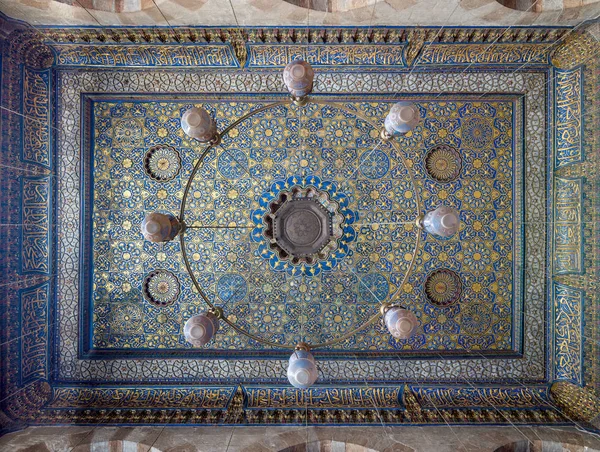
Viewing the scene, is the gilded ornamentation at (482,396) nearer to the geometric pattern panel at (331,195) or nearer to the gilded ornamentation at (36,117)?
the geometric pattern panel at (331,195)

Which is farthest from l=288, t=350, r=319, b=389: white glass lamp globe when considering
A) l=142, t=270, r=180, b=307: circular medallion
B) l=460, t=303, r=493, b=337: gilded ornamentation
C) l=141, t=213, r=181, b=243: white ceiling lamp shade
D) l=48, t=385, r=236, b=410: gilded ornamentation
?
l=460, t=303, r=493, b=337: gilded ornamentation

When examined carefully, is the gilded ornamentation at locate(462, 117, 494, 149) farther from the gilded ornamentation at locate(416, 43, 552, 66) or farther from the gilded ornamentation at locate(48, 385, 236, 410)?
the gilded ornamentation at locate(48, 385, 236, 410)

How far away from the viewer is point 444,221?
5.85 feet

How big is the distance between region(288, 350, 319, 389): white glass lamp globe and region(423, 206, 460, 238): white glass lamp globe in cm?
98

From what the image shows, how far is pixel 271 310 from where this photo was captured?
3.32 metres

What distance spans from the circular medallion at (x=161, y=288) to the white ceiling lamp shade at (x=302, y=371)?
1.89m

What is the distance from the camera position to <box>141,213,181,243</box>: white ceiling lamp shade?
1771mm

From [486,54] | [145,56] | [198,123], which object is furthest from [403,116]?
[145,56]

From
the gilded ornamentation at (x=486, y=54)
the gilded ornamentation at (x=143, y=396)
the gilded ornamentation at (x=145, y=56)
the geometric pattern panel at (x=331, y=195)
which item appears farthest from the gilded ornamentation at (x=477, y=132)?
the gilded ornamentation at (x=143, y=396)

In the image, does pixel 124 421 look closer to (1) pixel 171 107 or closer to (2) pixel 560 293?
(1) pixel 171 107

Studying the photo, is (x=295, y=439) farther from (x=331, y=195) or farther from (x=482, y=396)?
(x=331, y=195)

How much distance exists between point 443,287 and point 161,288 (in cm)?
277

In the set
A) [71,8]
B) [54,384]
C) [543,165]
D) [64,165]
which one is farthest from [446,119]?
[54,384]

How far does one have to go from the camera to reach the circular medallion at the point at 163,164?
10.6 feet
